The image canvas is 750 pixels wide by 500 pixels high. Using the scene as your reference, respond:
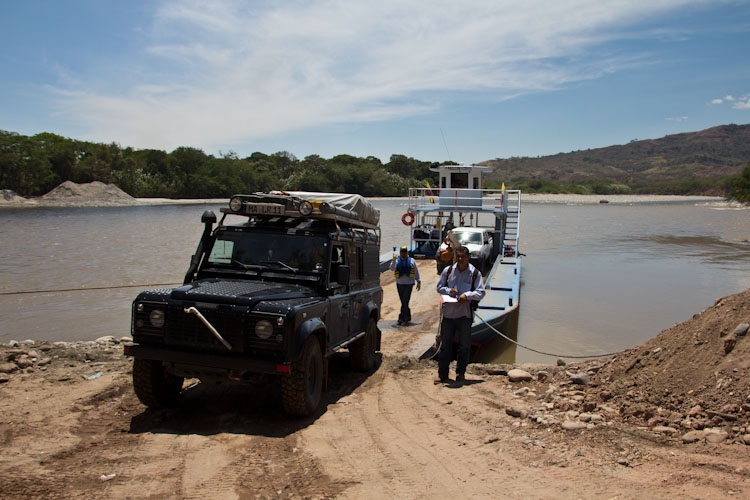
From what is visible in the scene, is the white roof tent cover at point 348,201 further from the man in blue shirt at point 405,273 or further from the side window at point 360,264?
the man in blue shirt at point 405,273

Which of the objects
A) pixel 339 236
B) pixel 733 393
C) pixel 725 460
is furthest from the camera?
pixel 339 236

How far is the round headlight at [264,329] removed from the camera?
538 centimetres

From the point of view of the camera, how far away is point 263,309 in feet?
17.8

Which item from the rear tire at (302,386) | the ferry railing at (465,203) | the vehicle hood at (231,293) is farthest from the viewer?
the ferry railing at (465,203)

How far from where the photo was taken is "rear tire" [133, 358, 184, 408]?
582 centimetres

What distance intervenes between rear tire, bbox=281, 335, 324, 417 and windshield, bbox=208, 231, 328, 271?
105 centimetres

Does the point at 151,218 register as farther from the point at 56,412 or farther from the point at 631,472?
the point at 631,472

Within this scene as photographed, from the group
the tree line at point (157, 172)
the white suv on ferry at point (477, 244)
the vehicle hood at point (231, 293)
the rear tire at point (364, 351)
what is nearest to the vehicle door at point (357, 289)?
the rear tire at point (364, 351)

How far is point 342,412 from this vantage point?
6297 millimetres

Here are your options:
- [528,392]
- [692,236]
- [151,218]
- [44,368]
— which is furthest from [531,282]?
[151,218]

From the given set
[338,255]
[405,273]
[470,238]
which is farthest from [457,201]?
[338,255]

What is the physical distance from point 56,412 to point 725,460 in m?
6.02

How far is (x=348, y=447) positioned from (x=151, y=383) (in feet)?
6.91

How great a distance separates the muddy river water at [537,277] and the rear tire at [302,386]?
6778 mm
